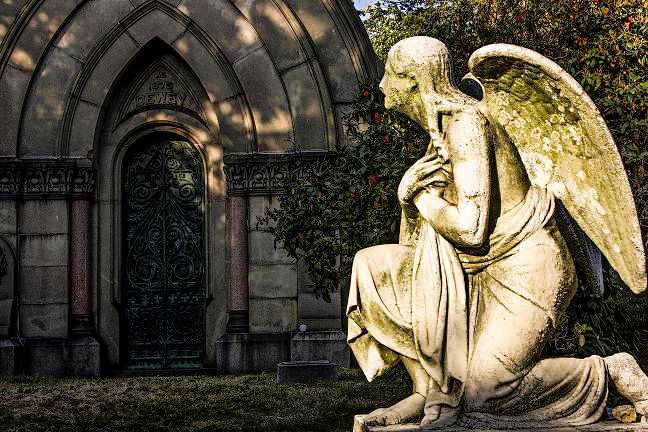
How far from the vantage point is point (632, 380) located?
562 cm

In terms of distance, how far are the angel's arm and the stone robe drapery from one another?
0.14 metres

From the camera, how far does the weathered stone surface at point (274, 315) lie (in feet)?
52.1

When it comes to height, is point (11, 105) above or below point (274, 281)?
above

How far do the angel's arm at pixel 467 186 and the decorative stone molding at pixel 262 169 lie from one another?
10124mm

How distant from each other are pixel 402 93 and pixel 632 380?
6.20 feet

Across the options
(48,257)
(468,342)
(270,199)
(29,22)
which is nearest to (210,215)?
(270,199)

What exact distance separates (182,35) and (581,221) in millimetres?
11546

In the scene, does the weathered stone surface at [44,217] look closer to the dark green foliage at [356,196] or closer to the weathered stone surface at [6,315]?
the weathered stone surface at [6,315]

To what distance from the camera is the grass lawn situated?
1102cm

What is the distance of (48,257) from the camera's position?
16.2 m

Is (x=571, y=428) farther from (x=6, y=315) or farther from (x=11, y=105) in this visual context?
(x=11, y=105)

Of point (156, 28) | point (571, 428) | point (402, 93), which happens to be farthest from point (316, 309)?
point (571, 428)

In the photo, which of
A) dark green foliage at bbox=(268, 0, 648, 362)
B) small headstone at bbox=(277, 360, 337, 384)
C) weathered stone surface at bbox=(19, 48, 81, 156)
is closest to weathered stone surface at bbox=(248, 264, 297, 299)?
small headstone at bbox=(277, 360, 337, 384)

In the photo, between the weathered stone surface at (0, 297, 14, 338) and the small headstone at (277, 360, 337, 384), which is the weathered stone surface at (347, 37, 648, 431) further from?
the weathered stone surface at (0, 297, 14, 338)
